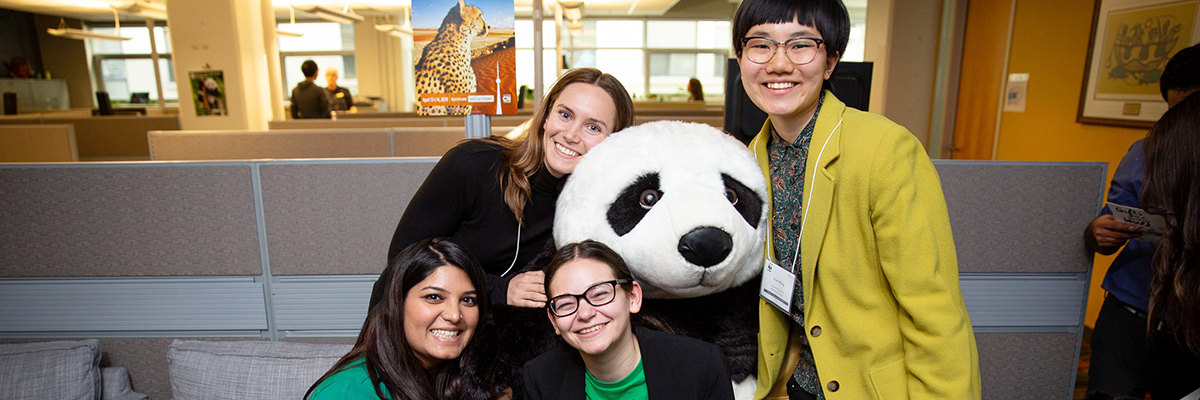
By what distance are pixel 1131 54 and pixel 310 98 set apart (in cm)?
630

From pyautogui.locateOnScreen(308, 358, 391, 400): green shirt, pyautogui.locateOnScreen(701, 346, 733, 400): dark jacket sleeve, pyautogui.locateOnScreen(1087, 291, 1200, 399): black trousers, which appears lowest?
pyautogui.locateOnScreen(1087, 291, 1200, 399): black trousers

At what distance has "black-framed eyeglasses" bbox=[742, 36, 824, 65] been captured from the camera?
910mm

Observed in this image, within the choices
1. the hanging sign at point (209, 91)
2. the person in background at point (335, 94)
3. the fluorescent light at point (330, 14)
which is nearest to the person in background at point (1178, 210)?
the person in background at point (335, 94)

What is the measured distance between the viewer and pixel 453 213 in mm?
1244

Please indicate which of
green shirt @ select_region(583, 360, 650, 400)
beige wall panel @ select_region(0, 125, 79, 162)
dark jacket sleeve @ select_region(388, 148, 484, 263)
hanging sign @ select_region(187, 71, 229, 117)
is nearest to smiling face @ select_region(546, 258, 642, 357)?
green shirt @ select_region(583, 360, 650, 400)

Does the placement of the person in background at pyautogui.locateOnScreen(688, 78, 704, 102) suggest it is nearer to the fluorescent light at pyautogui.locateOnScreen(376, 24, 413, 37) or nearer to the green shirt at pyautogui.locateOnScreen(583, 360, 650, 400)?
the fluorescent light at pyautogui.locateOnScreen(376, 24, 413, 37)

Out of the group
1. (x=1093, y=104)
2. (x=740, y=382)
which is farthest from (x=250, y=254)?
(x=1093, y=104)

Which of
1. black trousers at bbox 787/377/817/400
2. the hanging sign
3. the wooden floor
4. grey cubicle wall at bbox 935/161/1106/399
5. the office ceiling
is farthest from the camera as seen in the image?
the office ceiling

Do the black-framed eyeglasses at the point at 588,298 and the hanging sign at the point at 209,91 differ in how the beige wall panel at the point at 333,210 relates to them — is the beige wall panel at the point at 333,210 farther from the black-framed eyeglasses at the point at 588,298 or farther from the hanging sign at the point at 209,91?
the hanging sign at the point at 209,91

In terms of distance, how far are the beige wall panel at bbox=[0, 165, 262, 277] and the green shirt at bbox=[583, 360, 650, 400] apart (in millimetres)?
1202

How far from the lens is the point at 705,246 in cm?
90

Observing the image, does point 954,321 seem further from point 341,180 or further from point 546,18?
point 546,18

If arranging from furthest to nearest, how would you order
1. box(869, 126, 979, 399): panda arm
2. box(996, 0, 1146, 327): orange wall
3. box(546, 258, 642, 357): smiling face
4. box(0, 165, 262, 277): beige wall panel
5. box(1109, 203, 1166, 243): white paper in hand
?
box(996, 0, 1146, 327): orange wall
box(0, 165, 262, 277): beige wall panel
box(1109, 203, 1166, 243): white paper in hand
box(546, 258, 642, 357): smiling face
box(869, 126, 979, 399): panda arm

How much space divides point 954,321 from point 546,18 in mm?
11730
